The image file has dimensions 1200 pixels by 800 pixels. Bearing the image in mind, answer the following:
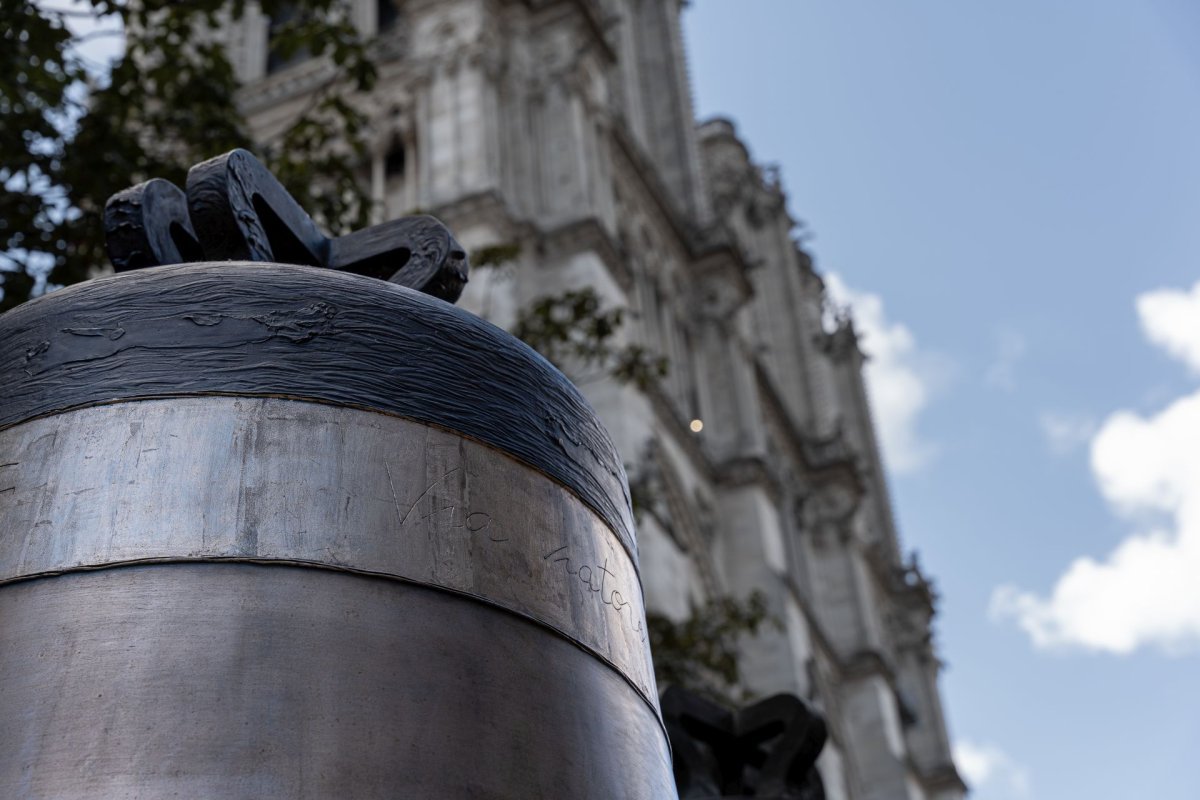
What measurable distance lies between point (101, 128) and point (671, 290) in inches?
963

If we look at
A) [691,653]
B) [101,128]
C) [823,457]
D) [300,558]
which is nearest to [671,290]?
[823,457]

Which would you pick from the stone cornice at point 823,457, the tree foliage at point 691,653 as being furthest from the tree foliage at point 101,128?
the stone cornice at point 823,457

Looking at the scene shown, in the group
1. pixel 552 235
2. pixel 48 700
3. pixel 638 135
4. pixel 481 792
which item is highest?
pixel 638 135

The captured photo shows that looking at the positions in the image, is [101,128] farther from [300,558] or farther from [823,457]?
[823,457]

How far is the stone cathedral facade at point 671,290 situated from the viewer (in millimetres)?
26656

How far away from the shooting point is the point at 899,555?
1998 inches

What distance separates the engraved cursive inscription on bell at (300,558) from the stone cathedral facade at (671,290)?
16.5m

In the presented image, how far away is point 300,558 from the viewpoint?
2.26m

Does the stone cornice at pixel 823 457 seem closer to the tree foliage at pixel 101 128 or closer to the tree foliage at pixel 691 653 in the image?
the tree foliage at pixel 691 653

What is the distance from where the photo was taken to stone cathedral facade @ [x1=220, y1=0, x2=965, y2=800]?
26.7 metres

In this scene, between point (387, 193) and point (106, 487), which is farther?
point (387, 193)

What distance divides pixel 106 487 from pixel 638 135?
37.1 m

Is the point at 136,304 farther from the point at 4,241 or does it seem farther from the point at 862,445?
Result: the point at 862,445

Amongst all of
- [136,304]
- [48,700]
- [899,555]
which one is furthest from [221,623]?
[899,555]
